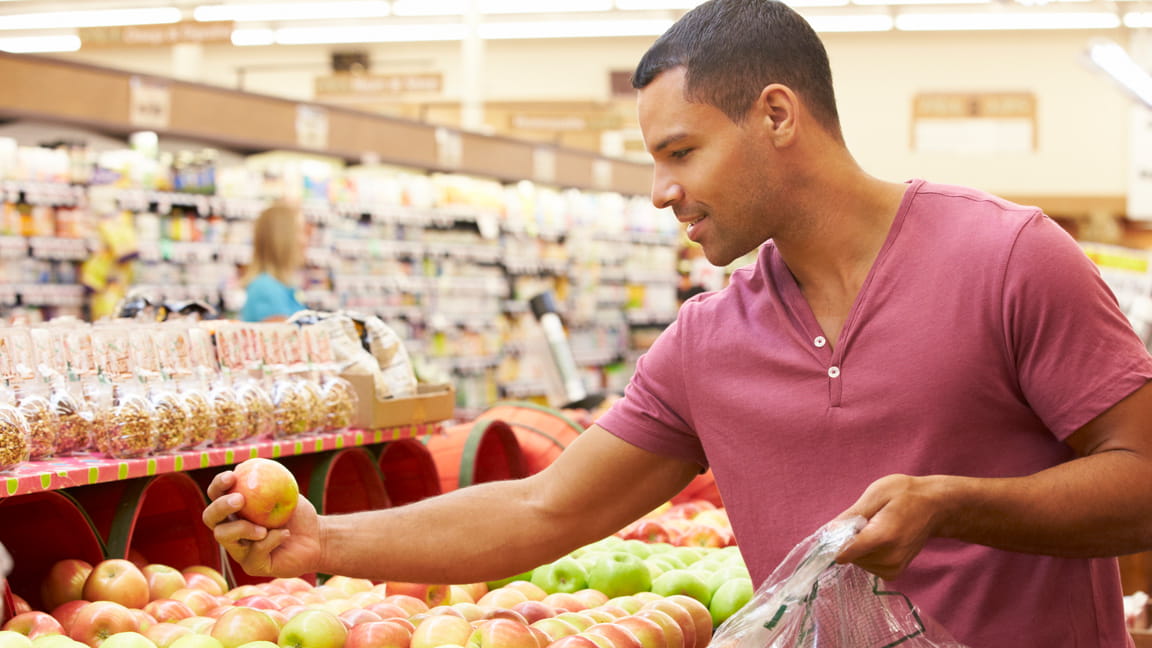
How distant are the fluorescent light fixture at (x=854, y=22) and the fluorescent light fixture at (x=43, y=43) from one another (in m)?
9.56

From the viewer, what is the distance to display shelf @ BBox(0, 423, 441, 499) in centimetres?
209

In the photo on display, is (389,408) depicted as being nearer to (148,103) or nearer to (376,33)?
(148,103)

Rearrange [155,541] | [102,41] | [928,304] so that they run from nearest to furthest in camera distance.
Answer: [928,304] < [155,541] < [102,41]

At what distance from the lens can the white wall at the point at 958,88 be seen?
1579 centimetres

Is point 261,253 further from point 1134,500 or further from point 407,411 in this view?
point 1134,500

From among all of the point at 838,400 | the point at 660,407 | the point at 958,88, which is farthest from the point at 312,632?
the point at 958,88

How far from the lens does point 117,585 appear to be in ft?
7.02

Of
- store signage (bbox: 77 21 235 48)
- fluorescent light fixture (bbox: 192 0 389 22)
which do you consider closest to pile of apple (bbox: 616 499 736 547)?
store signage (bbox: 77 21 235 48)

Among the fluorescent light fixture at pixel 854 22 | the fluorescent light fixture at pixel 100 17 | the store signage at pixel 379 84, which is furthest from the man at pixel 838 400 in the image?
the fluorescent light fixture at pixel 854 22

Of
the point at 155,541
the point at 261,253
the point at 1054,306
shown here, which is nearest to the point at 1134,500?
the point at 1054,306

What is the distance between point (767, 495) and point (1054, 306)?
0.49 metres

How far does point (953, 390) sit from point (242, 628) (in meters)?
1.12

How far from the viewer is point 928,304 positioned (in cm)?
161

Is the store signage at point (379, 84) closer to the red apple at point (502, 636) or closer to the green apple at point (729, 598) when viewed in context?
the green apple at point (729, 598)
